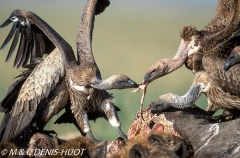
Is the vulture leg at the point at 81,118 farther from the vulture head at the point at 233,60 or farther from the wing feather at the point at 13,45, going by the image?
the vulture head at the point at 233,60

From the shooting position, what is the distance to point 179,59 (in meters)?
8.53

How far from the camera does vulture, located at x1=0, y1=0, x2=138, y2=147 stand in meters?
7.95

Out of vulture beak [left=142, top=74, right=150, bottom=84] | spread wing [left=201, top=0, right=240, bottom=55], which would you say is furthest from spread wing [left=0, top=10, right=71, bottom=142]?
spread wing [left=201, top=0, right=240, bottom=55]

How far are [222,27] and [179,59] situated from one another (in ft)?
2.08

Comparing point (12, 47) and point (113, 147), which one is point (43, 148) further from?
point (12, 47)

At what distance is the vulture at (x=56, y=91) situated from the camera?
26.1ft

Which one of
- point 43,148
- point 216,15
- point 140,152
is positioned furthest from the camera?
point 216,15

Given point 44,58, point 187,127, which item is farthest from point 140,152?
point 44,58

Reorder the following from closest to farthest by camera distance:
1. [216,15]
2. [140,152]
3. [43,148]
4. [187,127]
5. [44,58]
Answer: [140,152]
[43,148]
[187,127]
[44,58]
[216,15]

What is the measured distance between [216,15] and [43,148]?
3.41 m

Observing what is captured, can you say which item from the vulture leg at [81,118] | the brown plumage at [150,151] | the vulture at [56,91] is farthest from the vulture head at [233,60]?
the brown plumage at [150,151]

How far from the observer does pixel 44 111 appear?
8.12 meters

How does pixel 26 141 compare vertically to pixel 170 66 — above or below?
below

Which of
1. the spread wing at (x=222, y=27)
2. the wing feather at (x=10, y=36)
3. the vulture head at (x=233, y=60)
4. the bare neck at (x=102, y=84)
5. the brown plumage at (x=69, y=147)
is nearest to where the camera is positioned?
the brown plumage at (x=69, y=147)
